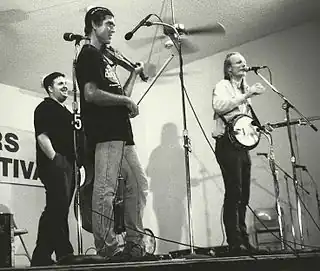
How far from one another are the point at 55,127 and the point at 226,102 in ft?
3.72

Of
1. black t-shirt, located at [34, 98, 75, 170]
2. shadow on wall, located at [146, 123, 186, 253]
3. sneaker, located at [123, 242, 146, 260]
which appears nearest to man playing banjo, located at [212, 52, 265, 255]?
sneaker, located at [123, 242, 146, 260]

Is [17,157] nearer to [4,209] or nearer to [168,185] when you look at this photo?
[4,209]

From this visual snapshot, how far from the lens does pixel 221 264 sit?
2350mm

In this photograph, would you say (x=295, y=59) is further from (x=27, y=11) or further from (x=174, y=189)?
(x=27, y=11)

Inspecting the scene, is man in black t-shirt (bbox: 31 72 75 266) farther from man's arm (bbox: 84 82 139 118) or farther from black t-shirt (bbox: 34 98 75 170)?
man's arm (bbox: 84 82 139 118)

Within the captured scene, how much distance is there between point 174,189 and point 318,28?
2.08m

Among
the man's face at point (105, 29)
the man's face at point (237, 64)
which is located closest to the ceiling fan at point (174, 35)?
the man's face at point (237, 64)

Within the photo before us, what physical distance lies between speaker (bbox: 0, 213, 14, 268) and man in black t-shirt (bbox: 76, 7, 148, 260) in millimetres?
390

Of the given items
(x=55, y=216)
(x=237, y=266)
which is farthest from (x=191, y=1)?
(x=237, y=266)

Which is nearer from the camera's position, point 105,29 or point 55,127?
point 105,29

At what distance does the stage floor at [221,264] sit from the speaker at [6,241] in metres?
0.31

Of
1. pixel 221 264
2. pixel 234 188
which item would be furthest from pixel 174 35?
pixel 221 264

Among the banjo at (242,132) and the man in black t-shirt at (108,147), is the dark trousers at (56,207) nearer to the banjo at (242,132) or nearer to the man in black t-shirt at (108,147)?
the man in black t-shirt at (108,147)

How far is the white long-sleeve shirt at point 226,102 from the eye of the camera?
3205 millimetres
